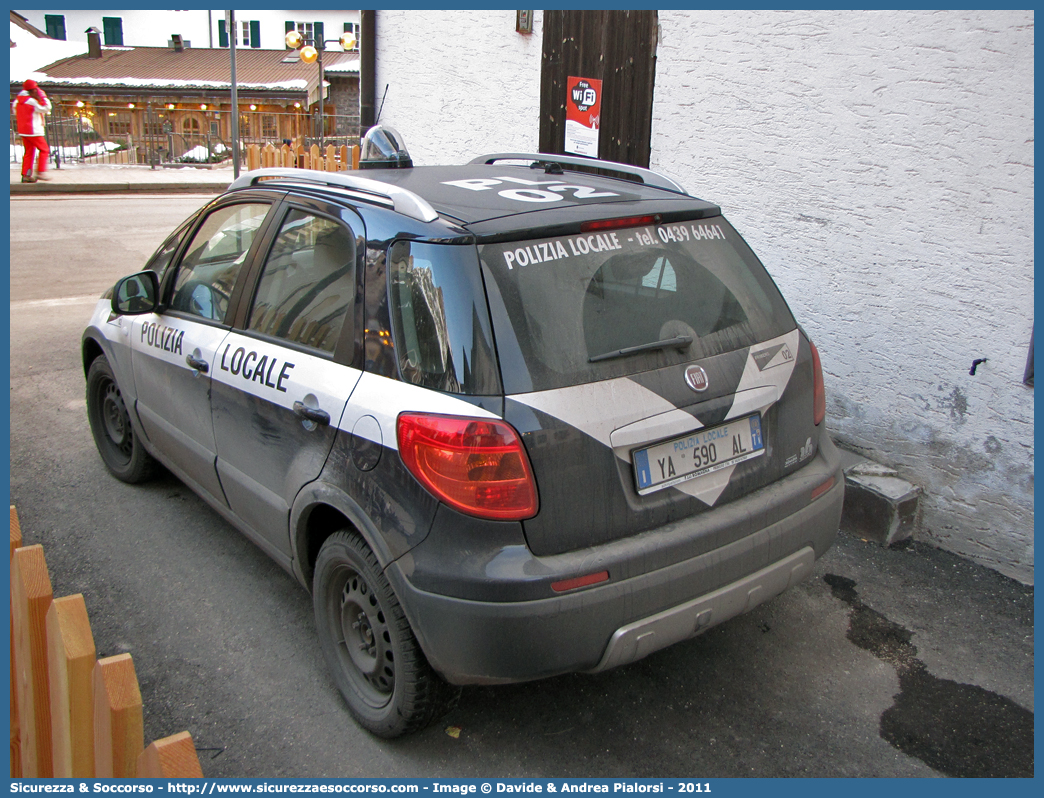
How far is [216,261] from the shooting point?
3.92m

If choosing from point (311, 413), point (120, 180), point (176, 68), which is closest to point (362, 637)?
point (311, 413)

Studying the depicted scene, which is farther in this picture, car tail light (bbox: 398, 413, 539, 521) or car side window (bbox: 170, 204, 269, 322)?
car side window (bbox: 170, 204, 269, 322)

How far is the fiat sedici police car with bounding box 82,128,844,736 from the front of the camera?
2459 millimetres

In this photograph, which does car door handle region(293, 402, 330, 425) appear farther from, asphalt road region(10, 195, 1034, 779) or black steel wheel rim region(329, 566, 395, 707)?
asphalt road region(10, 195, 1034, 779)

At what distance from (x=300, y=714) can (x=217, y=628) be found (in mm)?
684

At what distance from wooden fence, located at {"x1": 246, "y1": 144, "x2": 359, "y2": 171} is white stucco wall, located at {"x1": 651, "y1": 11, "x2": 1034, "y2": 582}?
17475mm

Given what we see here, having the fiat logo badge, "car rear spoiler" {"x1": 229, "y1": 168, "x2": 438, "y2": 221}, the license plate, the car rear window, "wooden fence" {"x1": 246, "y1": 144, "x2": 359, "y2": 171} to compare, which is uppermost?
"wooden fence" {"x1": 246, "y1": 144, "x2": 359, "y2": 171}

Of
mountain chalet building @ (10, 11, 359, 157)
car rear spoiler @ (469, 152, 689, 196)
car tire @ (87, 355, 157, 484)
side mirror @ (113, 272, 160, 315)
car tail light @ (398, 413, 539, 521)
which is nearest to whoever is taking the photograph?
car tail light @ (398, 413, 539, 521)

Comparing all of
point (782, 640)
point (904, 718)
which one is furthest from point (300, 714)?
point (904, 718)

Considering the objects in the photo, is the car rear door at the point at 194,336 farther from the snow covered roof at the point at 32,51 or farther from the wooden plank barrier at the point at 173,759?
the snow covered roof at the point at 32,51

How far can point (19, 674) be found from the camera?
95.4 inches

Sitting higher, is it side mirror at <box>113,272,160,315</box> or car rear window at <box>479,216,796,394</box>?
car rear window at <box>479,216,796,394</box>

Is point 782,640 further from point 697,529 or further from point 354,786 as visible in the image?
point 354,786

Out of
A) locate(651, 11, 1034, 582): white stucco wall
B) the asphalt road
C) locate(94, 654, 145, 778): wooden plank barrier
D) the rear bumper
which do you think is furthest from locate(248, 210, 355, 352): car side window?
locate(651, 11, 1034, 582): white stucco wall
